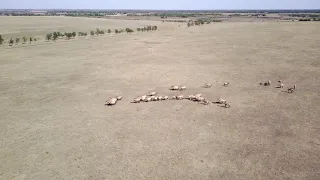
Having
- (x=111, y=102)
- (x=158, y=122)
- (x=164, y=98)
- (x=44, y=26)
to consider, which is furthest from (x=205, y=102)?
(x=44, y=26)

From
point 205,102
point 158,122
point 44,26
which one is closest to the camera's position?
point 158,122

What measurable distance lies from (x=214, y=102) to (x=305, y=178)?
24.3ft

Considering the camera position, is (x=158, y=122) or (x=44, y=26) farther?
(x=44, y=26)

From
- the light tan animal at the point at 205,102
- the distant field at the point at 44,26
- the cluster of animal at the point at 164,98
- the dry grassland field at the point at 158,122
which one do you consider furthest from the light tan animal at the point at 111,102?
the distant field at the point at 44,26

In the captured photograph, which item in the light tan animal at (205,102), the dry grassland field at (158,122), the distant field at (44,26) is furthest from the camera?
the distant field at (44,26)

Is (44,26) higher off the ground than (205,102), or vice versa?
(44,26)

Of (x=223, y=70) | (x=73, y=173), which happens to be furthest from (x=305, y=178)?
(x=223, y=70)

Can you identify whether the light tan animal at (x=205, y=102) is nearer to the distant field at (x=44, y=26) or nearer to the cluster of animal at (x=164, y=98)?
the cluster of animal at (x=164, y=98)

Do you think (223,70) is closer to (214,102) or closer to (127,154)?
(214,102)

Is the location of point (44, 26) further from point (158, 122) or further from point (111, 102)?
point (158, 122)

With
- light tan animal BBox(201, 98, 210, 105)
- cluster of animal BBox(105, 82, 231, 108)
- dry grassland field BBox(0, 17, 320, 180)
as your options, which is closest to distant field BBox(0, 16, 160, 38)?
dry grassland field BBox(0, 17, 320, 180)

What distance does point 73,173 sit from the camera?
10539 mm

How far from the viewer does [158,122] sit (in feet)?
47.8

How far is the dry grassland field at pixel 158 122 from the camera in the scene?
10812 millimetres
